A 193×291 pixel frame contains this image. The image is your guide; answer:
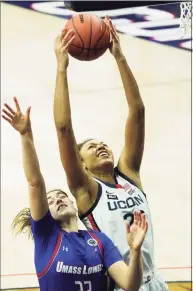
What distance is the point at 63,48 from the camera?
3139 millimetres

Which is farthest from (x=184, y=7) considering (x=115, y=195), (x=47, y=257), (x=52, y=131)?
(x=47, y=257)

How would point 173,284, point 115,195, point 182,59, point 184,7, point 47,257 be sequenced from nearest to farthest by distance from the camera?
point 47,257
point 115,195
point 173,284
point 184,7
point 182,59

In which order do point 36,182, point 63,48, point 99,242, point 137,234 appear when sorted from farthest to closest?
point 63,48 → point 99,242 → point 36,182 → point 137,234

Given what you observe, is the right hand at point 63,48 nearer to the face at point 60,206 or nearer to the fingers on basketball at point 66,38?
the fingers on basketball at point 66,38

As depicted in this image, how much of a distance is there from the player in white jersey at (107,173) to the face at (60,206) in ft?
0.27

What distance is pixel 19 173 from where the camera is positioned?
22.0 ft

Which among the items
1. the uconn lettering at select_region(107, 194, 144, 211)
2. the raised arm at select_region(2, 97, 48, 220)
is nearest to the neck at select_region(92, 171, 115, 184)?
the uconn lettering at select_region(107, 194, 144, 211)

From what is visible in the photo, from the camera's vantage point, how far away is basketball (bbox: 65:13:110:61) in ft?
10.9

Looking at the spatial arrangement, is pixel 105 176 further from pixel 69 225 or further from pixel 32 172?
pixel 32 172

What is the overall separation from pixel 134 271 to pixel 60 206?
1.88ft

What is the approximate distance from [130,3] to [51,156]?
2422 millimetres

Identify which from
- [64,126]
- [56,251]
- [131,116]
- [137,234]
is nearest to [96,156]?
[131,116]

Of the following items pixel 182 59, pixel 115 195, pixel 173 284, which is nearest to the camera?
pixel 115 195

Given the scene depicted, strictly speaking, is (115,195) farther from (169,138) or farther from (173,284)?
(169,138)
